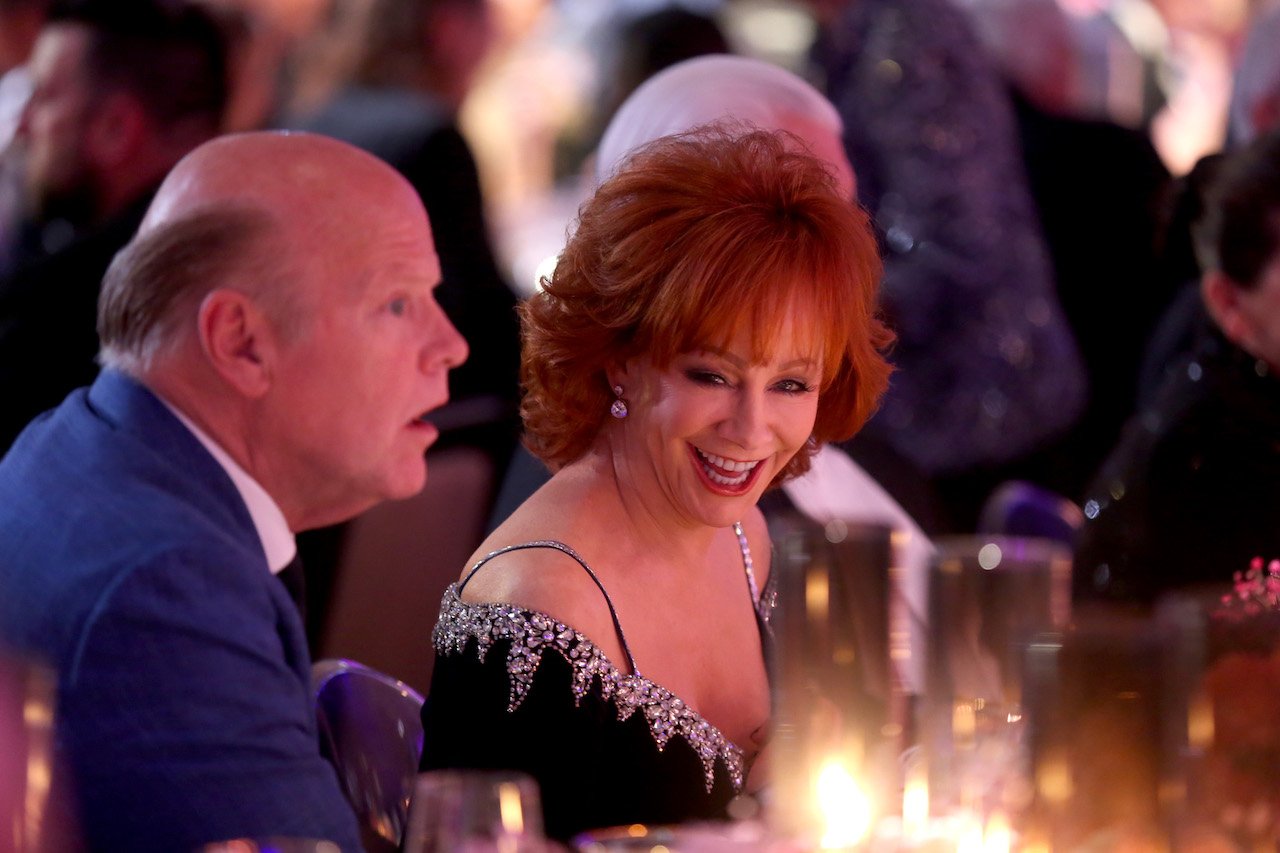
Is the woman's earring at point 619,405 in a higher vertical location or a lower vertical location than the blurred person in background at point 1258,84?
lower

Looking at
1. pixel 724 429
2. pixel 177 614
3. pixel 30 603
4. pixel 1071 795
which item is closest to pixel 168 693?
pixel 177 614

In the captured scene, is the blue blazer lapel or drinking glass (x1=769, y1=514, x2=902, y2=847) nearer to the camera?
drinking glass (x1=769, y1=514, x2=902, y2=847)

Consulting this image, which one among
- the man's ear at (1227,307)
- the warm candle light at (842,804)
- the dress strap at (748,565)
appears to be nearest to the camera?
the warm candle light at (842,804)

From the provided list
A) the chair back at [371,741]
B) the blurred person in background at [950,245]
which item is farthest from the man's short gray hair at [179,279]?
the blurred person in background at [950,245]

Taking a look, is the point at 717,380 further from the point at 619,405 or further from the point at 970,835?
the point at 970,835

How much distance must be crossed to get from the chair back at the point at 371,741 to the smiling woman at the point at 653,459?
3.4 inches

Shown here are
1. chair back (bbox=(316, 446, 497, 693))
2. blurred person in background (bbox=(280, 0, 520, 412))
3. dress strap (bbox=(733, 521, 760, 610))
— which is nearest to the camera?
dress strap (bbox=(733, 521, 760, 610))

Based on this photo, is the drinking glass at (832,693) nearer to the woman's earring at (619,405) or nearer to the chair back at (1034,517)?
the woman's earring at (619,405)

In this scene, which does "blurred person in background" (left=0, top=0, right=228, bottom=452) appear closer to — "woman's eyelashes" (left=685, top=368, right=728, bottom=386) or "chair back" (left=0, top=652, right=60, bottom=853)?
"woman's eyelashes" (left=685, top=368, right=728, bottom=386)

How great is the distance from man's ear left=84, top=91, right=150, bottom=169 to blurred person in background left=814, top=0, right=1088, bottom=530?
1.56m

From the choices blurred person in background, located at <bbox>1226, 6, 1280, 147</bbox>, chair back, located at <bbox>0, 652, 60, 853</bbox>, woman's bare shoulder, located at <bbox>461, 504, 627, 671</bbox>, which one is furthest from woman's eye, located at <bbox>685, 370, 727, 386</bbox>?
blurred person in background, located at <bbox>1226, 6, 1280, 147</bbox>

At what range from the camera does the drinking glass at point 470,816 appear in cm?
126

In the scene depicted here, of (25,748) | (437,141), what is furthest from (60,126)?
(25,748)

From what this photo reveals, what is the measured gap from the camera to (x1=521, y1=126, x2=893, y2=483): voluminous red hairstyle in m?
2.05
